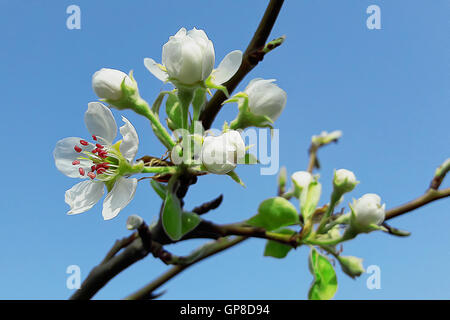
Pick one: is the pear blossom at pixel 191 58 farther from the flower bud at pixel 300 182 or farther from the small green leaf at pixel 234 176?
Answer: the flower bud at pixel 300 182

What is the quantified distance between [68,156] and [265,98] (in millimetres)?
505

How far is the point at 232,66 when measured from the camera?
3.00 ft

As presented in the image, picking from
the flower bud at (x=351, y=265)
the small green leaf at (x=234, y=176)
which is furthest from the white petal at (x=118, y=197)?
the flower bud at (x=351, y=265)

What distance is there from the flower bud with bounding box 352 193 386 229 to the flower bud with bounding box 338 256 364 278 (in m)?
0.13

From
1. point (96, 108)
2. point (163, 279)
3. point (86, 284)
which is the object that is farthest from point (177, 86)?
point (163, 279)

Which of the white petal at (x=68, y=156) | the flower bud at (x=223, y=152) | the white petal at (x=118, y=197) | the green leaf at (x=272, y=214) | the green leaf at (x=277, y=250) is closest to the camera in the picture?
the flower bud at (x=223, y=152)

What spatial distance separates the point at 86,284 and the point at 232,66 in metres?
0.66

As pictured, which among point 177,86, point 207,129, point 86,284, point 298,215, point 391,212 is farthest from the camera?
point 391,212

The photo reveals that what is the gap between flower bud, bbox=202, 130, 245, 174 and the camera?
81 centimetres

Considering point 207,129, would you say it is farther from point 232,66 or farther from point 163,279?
point 163,279

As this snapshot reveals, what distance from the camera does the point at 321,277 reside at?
4.01ft

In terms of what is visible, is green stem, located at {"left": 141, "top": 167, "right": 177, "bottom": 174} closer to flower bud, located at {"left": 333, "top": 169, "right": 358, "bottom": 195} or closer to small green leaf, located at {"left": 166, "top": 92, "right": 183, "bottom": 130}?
small green leaf, located at {"left": 166, "top": 92, "right": 183, "bottom": 130}

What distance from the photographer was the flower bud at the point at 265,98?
92cm

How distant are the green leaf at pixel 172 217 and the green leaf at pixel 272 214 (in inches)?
11.8
